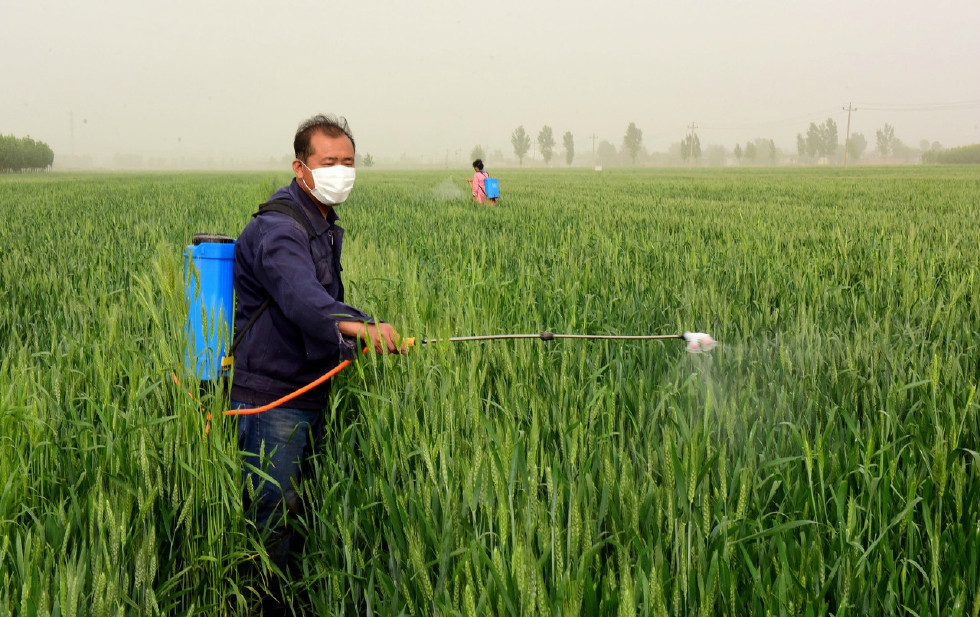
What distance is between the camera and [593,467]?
206 cm

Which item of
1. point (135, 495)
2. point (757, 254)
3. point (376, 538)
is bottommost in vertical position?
point (376, 538)

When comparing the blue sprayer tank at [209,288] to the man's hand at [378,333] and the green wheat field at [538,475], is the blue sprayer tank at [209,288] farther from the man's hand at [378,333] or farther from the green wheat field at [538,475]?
the man's hand at [378,333]

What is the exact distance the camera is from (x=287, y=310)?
210 cm

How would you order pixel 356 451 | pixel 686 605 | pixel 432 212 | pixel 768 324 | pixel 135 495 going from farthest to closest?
pixel 432 212 → pixel 768 324 → pixel 356 451 → pixel 135 495 → pixel 686 605

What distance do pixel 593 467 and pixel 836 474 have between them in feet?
2.10

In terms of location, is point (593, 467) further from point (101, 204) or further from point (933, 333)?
point (101, 204)

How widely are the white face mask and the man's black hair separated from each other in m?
0.09

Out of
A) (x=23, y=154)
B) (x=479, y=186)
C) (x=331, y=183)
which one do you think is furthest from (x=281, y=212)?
(x=23, y=154)

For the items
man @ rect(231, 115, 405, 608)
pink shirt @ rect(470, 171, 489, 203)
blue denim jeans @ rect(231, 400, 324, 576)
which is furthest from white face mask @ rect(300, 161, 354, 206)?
pink shirt @ rect(470, 171, 489, 203)

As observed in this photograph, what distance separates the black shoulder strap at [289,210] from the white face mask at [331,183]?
0.11 m

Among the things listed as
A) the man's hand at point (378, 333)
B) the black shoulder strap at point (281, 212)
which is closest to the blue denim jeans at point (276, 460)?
the black shoulder strap at point (281, 212)

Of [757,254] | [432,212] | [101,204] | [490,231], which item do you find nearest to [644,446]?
[757,254]

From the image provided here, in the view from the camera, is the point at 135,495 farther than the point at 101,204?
No

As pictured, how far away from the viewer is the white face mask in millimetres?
2379
